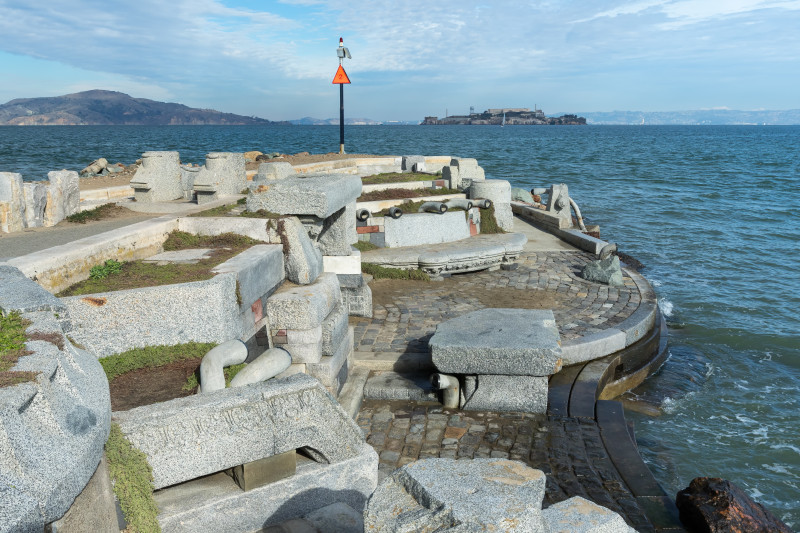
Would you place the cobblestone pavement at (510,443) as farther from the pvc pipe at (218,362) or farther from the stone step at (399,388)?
the pvc pipe at (218,362)

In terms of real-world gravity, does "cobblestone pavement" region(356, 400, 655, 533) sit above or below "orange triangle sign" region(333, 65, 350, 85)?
below

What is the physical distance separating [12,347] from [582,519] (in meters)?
2.44

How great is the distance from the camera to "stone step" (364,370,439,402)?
620cm

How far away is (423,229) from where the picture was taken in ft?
38.3

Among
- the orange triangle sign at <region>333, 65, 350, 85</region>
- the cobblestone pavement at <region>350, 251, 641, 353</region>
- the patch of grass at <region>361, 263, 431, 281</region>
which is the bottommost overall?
the cobblestone pavement at <region>350, 251, 641, 353</region>

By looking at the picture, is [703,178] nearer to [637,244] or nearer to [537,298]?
[637,244]

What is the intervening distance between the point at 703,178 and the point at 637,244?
23140 mm

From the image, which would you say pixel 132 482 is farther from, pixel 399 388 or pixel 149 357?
pixel 399 388

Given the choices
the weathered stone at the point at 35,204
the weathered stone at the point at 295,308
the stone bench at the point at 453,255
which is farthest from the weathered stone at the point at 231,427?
the stone bench at the point at 453,255

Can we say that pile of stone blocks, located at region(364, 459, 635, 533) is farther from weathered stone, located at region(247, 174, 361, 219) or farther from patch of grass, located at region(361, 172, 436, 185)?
patch of grass, located at region(361, 172, 436, 185)

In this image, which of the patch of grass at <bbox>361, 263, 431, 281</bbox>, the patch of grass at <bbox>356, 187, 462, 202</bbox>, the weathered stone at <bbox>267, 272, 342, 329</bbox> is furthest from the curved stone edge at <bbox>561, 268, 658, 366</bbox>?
the patch of grass at <bbox>356, 187, 462, 202</bbox>

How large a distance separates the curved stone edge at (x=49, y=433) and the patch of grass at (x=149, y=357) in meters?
1.31

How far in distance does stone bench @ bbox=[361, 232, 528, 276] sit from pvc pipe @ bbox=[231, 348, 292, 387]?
20.3 feet

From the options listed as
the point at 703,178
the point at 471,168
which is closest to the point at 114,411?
the point at 471,168
